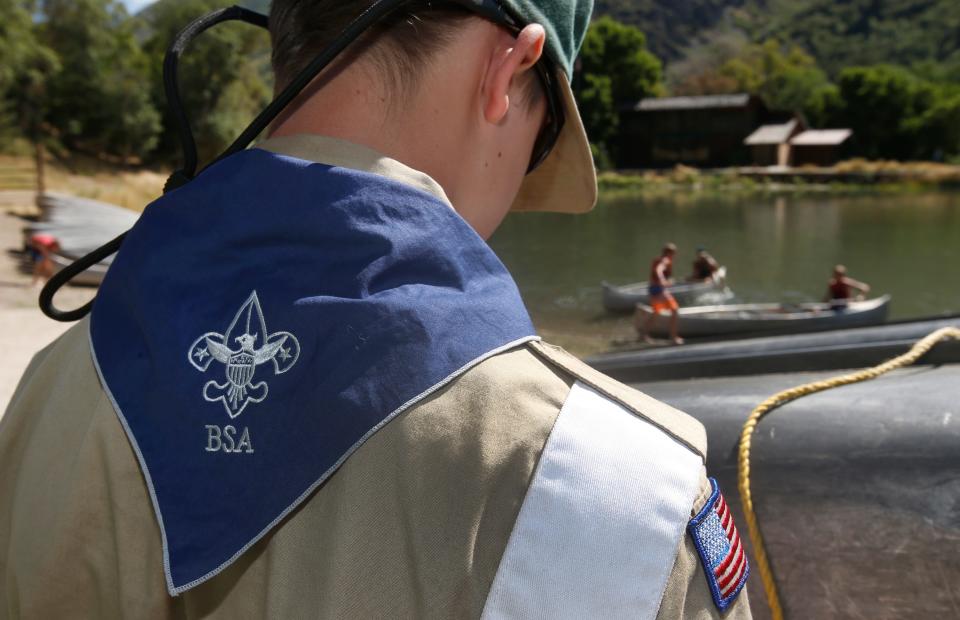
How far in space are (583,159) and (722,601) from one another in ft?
1.95

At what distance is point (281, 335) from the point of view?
639mm

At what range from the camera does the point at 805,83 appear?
6456 cm

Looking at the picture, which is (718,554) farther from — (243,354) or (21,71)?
(21,71)

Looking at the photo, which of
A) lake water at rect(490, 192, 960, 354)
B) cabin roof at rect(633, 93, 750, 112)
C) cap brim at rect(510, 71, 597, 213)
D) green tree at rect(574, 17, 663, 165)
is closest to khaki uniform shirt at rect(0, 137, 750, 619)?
cap brim at rect(510, 71, 597, 213)

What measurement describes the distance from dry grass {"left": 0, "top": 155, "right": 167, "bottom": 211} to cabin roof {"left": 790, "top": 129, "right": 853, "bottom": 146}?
126 feet

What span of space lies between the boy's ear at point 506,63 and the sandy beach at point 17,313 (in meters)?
4.62

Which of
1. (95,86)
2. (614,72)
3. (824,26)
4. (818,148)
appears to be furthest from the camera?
(824,26)

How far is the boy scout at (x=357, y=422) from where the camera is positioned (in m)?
0.60

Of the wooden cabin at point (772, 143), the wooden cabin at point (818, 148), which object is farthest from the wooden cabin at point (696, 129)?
the wooden cabin at point (818, 148)

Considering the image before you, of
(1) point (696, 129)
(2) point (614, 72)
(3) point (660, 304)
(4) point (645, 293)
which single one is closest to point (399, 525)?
(3) point (660, 304)

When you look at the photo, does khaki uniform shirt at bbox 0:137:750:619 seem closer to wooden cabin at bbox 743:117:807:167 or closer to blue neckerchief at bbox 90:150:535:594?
blue neckerchief at bbox 90:150:535:594

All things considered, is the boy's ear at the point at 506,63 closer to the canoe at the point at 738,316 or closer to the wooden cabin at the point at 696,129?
the canoe at the point at 738,316

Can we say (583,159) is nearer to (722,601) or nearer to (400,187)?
(400,187)

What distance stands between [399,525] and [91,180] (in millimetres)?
31541
